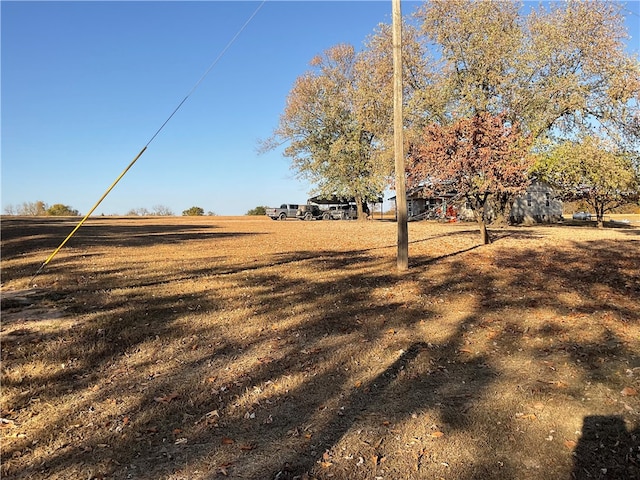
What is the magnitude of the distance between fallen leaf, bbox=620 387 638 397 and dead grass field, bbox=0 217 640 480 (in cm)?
2

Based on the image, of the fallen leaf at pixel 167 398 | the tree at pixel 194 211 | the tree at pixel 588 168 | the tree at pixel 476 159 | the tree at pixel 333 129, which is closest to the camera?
the fallen leaf at pixel 167 398

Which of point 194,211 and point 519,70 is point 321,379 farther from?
point 194,211

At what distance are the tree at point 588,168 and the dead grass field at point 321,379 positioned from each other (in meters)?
15.0

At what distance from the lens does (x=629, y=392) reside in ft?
10.6

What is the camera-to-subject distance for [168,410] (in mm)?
3238

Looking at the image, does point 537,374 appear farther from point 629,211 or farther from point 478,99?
point 629,211

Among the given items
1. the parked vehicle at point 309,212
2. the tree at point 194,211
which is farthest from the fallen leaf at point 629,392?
the tree at point 194,211

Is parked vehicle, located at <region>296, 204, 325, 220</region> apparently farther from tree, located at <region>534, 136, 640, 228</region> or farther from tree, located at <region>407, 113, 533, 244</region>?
tree, located at <region>407, 113, 533, 244</region>

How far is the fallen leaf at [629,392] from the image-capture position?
320 centimetres

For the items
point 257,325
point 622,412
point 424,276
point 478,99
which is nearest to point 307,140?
point 478,99

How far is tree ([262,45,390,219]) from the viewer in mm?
32969

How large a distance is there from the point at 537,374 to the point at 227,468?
8.97ft

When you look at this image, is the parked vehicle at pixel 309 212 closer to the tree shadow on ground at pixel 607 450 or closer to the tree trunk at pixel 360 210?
the tree trunk at pixel 360 210

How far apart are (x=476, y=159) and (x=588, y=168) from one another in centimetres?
1240
